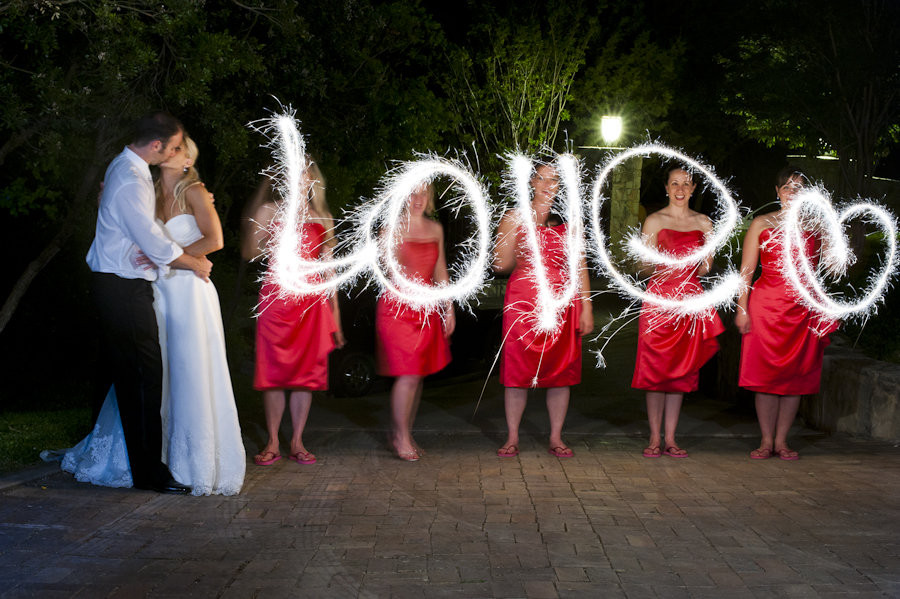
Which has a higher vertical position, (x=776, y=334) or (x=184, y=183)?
(x=184, y=183)

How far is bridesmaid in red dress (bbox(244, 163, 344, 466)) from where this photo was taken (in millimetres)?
6941

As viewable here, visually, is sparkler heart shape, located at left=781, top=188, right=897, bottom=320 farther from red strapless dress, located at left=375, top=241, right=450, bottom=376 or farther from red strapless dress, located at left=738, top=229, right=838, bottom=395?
red strapless dress, located at left=375, top=241, right=450, bottom=376

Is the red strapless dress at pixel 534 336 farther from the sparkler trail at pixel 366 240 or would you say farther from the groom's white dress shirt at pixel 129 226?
the groom's white dress shirt at pixel 129 226

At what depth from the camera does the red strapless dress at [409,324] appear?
286 inches

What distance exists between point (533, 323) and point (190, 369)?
2.63 metres

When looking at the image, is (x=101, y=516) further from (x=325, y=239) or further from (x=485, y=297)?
(x=485, y=297)

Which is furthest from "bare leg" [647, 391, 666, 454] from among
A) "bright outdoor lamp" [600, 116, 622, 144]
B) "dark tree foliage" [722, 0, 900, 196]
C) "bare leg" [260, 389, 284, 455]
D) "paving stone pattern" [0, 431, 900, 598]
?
"dark tree foliage" [722, 0, 900, 196]

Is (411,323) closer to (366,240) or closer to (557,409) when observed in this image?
(366,240)

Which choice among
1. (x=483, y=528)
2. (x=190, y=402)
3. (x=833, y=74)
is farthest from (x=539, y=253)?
(x=833, y=74)

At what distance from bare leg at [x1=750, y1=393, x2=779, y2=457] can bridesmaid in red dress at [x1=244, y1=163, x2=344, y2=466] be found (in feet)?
11.0

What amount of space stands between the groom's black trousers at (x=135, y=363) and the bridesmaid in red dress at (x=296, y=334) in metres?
0.99

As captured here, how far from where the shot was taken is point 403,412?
24.1 feet

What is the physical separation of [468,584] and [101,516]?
7.85 feet

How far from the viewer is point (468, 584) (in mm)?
4531
